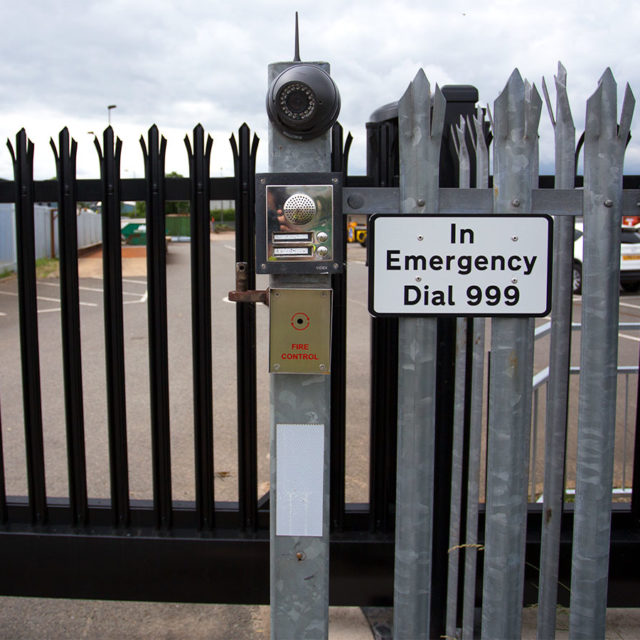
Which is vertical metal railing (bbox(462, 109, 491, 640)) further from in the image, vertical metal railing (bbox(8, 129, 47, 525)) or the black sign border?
vertical metal railing (bbox(8, 129, 47, 525))

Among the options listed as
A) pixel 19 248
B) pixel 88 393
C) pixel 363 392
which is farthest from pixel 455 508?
pixel 88 393

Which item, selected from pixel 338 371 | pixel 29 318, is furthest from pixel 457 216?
pixel 29 318

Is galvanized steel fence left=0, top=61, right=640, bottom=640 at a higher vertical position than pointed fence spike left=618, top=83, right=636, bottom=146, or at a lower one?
lower

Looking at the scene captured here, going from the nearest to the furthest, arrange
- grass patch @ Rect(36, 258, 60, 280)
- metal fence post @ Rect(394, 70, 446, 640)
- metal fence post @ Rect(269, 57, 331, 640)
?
metal fence post @ Rect(394, 70, 446, 640) < metal fence post @ Rect(269, 57, 331, 640) < grass patch @ Rect(36, 258, 60, 280)

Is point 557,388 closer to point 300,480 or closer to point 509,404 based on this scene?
point 509,404

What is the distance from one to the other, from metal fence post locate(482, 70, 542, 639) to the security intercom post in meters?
0.40

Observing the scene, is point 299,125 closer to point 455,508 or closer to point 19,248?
point 455,508

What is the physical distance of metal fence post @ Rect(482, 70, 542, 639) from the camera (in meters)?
1.66

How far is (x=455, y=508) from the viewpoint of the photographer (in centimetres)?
236

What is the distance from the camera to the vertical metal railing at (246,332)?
9.62 ft

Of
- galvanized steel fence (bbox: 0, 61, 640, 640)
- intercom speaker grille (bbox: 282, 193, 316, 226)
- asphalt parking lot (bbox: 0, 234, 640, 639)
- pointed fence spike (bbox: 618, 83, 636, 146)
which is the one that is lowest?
asphalt parking lot (bbox: 0, 234, 640, 639)

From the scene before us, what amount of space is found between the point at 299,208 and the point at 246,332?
1.37 meters

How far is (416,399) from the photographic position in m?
1.74

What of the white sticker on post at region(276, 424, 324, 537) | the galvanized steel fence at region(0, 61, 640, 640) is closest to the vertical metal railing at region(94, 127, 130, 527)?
the galvanized steel fence at region(0, 61, 640, 640)
